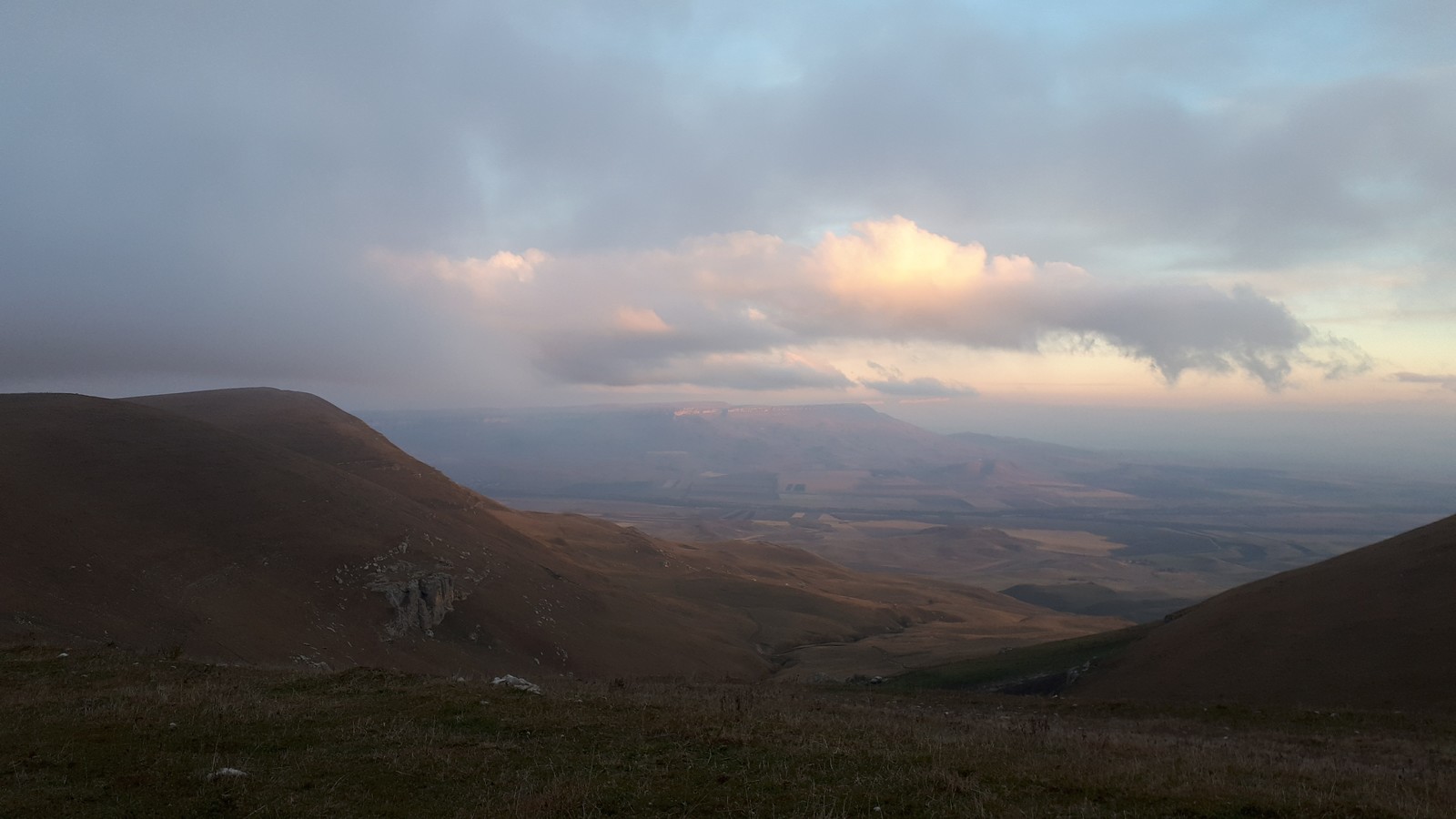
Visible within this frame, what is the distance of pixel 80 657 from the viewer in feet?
61.2

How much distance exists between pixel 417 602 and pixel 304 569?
22.1 feet

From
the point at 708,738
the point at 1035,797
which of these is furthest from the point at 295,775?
the point at 1035,797

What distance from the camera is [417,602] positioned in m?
44.7

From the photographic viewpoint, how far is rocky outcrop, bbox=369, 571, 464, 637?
43219mm

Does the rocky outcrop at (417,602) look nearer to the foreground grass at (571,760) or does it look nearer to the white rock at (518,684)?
the foreground grass at (571,760)

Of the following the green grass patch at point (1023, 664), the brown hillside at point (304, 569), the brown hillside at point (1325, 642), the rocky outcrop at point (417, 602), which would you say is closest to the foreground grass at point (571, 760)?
the brown hillside at point (1325, 642)

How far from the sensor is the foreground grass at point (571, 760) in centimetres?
859

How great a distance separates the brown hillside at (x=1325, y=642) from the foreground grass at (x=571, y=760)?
504 inches

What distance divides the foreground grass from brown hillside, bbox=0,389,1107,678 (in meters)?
18.3

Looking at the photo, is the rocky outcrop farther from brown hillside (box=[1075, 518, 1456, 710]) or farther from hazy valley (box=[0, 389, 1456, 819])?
brown hillside (box=[1075, 518, 1456, 710])

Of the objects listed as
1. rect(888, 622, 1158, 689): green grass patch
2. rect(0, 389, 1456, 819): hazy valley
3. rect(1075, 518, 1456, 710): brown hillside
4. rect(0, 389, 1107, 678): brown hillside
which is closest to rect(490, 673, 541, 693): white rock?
rect(0, 389, 1456, 819): hazy valley

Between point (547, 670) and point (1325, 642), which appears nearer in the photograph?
point (1325, 642)

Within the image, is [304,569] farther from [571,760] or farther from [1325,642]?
[1325,642]

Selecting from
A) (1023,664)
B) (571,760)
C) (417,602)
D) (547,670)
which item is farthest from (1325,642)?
(417,602)
